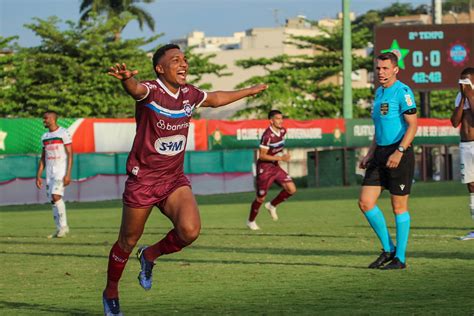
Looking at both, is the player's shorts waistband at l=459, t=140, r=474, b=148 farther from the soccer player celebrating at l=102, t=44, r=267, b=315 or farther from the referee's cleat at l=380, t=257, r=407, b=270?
the soccer player celebrating at l=102, t=44, r=267, b=315

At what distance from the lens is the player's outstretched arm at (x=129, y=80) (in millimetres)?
8602

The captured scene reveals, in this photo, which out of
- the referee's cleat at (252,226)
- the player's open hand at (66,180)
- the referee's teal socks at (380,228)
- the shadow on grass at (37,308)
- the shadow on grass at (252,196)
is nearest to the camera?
the shadow on grass at (37,308)

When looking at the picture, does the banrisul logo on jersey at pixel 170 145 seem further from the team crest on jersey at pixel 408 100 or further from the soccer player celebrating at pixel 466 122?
the soccer player celebrating at pixel 466 122

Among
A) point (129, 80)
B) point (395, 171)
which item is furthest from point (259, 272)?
point (129, 80)

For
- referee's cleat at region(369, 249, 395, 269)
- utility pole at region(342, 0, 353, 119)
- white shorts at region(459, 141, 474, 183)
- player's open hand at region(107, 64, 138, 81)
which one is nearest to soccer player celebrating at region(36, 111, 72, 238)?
white shorts at region(459, 141, 474, 183)

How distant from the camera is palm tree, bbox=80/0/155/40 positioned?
85812 mm

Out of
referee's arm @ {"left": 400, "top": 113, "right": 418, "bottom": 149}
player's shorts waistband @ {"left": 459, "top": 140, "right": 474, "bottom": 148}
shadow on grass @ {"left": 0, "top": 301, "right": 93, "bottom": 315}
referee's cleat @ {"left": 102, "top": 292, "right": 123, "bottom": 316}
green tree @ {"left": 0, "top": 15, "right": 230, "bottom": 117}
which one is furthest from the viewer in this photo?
green tree @ {"left": 0, "top": 15, "right": 230, "bottom": 117}

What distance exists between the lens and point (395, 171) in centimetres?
1248

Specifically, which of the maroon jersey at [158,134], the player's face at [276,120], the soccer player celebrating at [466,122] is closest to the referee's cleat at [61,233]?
the player's face at [276,120]

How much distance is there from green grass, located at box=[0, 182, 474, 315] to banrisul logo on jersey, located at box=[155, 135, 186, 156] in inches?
52.1

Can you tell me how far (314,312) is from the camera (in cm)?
916

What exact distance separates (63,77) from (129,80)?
51.8 m

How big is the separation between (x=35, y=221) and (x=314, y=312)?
17037mm

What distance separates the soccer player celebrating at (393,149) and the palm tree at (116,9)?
2824 inches
